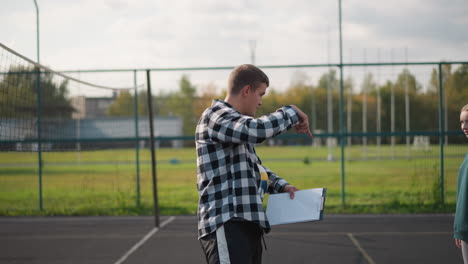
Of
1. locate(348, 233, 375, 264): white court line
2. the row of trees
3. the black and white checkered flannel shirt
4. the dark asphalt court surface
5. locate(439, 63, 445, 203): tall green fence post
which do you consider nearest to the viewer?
the black and white checkered flannel shirt

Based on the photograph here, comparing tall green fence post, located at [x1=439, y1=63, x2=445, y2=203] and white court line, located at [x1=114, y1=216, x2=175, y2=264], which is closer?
white court line, located at [x1=114, y1=216, x2=175, y2=264]

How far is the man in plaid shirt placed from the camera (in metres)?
2.27

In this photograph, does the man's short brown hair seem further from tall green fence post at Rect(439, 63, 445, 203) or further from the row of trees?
tall green fence post at Rect(439, 63, 445, 203)

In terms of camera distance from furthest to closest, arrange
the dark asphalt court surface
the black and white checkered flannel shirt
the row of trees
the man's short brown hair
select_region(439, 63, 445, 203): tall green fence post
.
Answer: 1. the row of trees
2. select_region(439, 63, 445, 203): tall green fence post
3. the dark asphalt court surface
4. the man's short brown hair
5. the black and white checkered flannel shirt

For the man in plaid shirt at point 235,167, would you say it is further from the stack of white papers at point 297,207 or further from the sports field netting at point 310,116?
the sports field netting at point 310,116

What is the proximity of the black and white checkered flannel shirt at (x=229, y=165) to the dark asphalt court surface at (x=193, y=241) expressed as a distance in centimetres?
327

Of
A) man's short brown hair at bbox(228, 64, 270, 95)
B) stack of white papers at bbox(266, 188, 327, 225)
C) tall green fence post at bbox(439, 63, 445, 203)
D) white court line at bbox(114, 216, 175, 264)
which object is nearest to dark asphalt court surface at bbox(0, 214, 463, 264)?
white court line at bbox(114, 216, 175, 264)

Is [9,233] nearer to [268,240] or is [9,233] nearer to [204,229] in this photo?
[268,240]

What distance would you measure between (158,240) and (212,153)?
4.53 meters

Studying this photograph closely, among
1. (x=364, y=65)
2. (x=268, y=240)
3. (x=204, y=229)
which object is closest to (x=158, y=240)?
(x=268, y=240)

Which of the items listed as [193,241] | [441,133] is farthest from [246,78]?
[441,133]

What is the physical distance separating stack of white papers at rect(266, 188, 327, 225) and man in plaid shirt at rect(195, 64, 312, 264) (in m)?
0.16

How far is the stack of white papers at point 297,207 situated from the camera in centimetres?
248

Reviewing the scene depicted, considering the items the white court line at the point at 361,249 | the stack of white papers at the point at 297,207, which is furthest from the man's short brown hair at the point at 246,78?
the white court line at the point at 361,249
